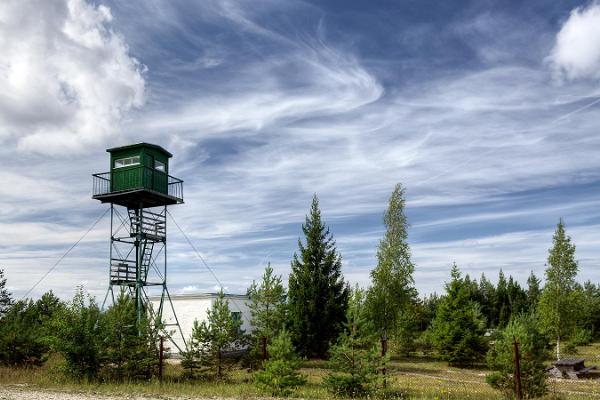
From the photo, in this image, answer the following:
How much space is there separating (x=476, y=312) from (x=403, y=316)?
6466 mm

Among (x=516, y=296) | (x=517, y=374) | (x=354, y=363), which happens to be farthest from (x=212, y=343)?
(x=516, y=296)

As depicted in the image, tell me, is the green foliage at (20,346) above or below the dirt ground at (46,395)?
above

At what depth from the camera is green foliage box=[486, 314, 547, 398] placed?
16.5 meters

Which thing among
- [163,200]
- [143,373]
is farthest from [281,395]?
[163,200]

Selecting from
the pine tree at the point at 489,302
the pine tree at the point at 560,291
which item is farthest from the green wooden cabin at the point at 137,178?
the pine tree at the point at 489,302

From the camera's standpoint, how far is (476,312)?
1331 inches

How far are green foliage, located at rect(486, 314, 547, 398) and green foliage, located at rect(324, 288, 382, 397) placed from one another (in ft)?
13.4

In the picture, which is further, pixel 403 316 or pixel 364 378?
pixel 403 316

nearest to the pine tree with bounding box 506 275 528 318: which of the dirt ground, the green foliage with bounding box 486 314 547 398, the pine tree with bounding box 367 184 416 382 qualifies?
the pine tree with bounding box 367 184 416 382

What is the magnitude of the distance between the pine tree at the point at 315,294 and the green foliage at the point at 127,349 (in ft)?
43.1

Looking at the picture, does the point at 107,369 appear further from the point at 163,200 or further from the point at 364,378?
the point at 163,200

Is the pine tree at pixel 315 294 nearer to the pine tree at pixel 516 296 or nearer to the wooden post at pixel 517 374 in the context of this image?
the wooden post at pixel 517 374

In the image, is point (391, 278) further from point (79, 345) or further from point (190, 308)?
point (79, 345)

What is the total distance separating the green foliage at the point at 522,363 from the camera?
16.5 meters
